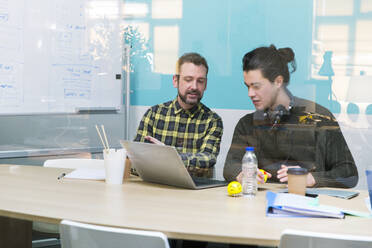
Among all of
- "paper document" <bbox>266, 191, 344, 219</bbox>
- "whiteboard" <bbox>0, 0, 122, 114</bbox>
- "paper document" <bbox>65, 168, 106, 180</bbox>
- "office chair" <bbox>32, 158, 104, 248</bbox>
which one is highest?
"whiteboard" <bbox>0, 0, 122, 114</bbox>

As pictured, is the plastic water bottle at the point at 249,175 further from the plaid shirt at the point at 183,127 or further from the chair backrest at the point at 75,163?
the chair backrest at the point at 75,163

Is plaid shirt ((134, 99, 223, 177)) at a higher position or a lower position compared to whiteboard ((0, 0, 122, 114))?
lower

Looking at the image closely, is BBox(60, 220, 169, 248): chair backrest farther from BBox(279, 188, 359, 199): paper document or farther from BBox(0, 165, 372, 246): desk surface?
BBox(279, 188, 359, 199): paper document

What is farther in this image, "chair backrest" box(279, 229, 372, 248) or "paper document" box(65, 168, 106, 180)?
"paper document" box(65, 168, 106, 180)

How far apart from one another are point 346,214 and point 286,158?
172cm

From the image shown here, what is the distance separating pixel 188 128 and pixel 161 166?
3.89 ft

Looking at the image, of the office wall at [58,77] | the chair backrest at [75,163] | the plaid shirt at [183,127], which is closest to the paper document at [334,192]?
the plaid shirt at [183,127]

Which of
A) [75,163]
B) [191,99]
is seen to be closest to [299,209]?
[75,163]

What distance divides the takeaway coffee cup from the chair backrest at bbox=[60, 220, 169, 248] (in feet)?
2.67

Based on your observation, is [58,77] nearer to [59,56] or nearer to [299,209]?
[59,56]

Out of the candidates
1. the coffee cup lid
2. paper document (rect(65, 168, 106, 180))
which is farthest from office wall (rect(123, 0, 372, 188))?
the coffee cup lid

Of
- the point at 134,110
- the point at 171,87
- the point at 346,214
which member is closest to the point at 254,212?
the point at 346,214

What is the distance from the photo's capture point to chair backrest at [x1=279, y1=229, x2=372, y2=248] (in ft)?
4.47

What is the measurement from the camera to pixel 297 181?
2.05 meters
